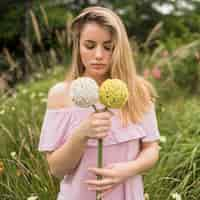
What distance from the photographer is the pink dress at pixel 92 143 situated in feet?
6.61

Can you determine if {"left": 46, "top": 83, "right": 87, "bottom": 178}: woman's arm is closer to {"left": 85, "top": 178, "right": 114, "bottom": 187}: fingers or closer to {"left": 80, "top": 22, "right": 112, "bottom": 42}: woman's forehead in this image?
{"left": 85, "top": 178, "right": 114, "bottom": 187}: fingers

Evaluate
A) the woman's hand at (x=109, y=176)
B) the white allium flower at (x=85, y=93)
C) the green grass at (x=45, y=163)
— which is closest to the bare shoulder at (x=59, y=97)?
the woman's hand at (x=109, y=176)

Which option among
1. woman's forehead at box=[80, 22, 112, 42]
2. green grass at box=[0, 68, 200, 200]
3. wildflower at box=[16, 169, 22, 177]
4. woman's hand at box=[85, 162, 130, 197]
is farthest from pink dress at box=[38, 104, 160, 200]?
wildflower at box=[16, 169, 22, 177]

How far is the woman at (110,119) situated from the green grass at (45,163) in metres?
0.86

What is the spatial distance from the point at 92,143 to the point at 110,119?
131 mm

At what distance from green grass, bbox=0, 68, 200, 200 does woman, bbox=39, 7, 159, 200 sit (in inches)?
33.7

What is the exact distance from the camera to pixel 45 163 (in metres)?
3.11

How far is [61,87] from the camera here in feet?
6.81

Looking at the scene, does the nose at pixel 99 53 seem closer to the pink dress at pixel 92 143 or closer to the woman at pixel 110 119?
the woman at pixel 110 119

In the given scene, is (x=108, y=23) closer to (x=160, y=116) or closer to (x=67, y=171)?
(x=67, y=171)

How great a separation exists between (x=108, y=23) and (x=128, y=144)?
473 mm

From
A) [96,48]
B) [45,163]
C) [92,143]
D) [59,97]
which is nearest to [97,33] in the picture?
[96,48]

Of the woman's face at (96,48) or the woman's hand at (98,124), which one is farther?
the woman's face at (96,48)

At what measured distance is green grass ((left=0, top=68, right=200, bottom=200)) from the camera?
309cm
